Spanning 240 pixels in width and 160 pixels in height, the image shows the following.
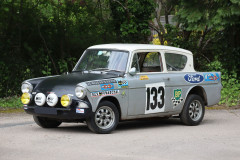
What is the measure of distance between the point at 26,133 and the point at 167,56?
3.50m

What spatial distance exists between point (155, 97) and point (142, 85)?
1.51 feet

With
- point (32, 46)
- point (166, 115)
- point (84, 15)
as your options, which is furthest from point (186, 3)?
point (166, 115)

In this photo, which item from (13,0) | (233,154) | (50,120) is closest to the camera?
(233,154)

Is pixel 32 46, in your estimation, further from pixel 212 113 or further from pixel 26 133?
pixel 26 133

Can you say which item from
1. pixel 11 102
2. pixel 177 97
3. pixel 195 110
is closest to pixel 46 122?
pixel 177 97

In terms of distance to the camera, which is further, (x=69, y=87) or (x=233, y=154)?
(x=69, y=87)

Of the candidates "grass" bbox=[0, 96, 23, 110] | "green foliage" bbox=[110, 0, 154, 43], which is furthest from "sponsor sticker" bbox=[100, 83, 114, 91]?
"green foliage" bbox=[110, 0, 154, 43]

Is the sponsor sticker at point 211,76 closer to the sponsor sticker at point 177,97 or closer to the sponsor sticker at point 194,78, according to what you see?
the sponsor sticker at point 194,78

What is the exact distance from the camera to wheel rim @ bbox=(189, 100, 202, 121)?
12732mm

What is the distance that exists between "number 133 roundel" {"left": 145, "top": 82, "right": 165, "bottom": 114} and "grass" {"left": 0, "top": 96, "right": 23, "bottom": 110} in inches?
210

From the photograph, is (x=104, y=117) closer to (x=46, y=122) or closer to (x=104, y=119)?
(x=104, y=119)

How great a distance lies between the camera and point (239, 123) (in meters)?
13.3

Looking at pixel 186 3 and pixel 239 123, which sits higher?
pixel 186 3

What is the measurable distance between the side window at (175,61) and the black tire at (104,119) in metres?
2.05
